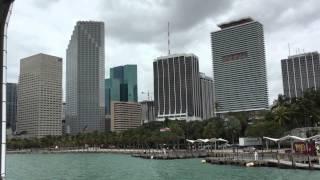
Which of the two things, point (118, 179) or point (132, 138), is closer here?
point (118, 179)

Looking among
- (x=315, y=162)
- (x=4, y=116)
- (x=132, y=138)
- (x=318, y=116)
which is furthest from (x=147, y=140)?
(x=4, y=116)

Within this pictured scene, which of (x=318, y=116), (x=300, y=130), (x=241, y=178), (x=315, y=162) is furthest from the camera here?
(x=318, y=116)

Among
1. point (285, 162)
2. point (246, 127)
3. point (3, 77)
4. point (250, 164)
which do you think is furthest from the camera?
point (246, 127)


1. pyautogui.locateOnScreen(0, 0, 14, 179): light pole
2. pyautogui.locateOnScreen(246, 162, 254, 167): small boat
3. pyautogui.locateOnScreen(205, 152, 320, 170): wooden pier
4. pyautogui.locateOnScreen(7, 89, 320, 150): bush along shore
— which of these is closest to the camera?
pyautogui.locateOnScreen(0, 0, 14, 179): light pole

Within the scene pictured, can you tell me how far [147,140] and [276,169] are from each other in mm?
120328

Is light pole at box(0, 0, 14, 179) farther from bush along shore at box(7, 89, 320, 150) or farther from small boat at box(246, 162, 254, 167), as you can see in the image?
bush along shore at box(7, 89, 320, 150)

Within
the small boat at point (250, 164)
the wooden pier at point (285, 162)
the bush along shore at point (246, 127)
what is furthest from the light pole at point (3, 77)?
the bush along shore at point (246, 127)

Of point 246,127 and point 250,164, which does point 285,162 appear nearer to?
point 250,164

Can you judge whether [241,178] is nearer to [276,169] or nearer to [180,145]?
[276,169]

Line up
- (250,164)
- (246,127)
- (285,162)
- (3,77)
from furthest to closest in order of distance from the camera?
(246,127)
(250,164)
(285,162)
(3,77)

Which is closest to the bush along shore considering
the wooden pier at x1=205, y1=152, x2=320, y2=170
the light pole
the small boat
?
the wooden pier at x1=205, y1=152, x2=320, y2=170

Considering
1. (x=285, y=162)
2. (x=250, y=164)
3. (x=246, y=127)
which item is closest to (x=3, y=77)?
(x=285, y=162)

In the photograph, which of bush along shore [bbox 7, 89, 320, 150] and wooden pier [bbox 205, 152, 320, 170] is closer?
wooden pier [bbox 205, 152, 320, 170]

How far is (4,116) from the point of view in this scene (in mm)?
11453
